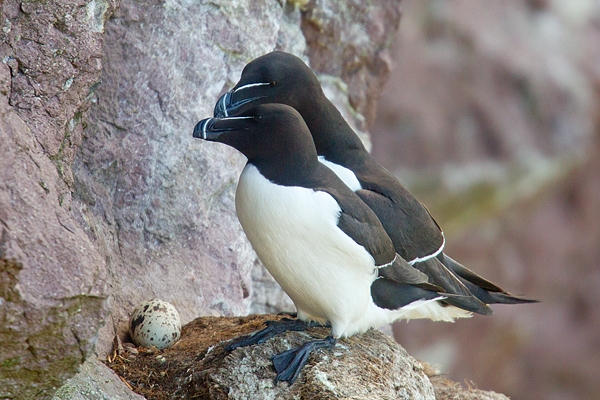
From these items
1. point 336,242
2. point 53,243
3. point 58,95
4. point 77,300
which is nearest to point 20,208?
point 53,243

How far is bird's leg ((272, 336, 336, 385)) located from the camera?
306 centimetres

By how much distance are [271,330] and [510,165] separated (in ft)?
21.4

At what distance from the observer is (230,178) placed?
4.43m

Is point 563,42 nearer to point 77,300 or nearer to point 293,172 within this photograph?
point 293,172

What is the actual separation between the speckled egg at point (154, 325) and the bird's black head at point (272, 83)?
3.12ft

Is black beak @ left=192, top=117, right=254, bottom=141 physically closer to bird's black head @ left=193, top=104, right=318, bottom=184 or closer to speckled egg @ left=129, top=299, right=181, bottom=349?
bird's black head @ left=193, top=104, right=318, bottom=184

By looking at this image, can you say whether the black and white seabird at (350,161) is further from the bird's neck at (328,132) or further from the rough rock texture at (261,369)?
the rough rock texture at (261,369)

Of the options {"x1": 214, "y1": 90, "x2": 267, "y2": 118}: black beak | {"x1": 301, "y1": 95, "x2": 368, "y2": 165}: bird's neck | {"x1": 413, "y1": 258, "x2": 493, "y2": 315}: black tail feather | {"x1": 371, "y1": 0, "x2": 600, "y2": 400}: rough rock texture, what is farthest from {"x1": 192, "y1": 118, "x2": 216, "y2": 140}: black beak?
{"x1": 371, "y1": 0, "x2": 600, "y2": 400}: rough rock texture

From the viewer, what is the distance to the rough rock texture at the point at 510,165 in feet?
29.3

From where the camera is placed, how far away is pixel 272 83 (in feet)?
12.1

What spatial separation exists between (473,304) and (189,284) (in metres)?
1.38

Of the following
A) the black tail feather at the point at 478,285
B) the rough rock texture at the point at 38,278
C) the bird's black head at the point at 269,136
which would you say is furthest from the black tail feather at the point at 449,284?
the rough rock texture at the point at 38,278

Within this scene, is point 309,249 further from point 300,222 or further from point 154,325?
point 154,325

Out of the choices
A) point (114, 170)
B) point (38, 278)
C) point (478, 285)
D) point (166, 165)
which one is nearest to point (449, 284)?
point (478, 285)
